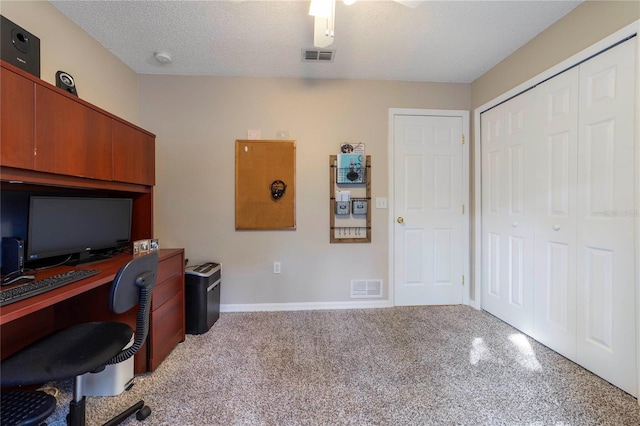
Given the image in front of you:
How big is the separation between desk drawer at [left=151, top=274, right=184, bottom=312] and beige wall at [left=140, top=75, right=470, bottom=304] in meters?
0.59

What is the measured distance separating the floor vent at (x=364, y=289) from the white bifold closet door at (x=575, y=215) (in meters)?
1.18

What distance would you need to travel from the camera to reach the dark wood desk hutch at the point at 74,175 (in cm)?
117

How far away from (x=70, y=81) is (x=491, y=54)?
3.39m

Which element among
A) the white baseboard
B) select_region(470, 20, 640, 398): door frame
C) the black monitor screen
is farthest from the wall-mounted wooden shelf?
the black monitor screen

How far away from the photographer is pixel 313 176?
2701mm

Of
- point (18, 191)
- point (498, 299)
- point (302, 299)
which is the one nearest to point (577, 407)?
point (498, 299)

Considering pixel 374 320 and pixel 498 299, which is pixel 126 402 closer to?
pixel 374 320

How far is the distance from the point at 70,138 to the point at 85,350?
115cm

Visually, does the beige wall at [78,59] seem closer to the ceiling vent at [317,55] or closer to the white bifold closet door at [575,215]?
the ceiling vent at [317,55]

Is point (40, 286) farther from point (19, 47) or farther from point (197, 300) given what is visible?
point (19, 47)

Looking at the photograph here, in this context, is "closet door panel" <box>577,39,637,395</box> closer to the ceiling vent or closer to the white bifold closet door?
the white bifold closet door

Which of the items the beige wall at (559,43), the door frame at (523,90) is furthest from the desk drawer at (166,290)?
the beige wall at (559,43)

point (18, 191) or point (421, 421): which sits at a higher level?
point (18, 191)

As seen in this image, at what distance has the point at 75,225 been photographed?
1.69 meters
